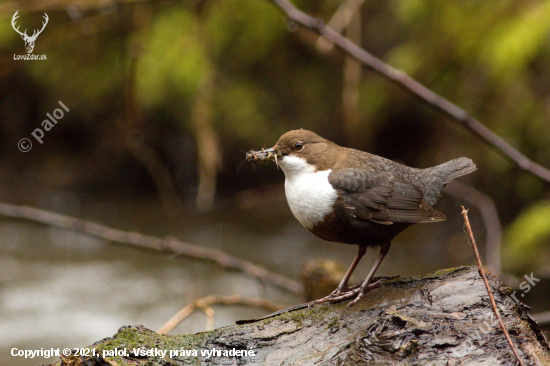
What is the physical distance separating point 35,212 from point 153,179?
265cm

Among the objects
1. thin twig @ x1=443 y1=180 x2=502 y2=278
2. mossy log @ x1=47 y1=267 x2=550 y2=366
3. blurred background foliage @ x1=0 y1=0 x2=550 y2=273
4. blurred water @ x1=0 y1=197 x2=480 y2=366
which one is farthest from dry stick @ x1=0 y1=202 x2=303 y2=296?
mossy log @ x1=47 y1=267 x2=550 y2=366

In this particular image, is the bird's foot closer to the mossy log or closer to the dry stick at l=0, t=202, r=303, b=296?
the mossy log

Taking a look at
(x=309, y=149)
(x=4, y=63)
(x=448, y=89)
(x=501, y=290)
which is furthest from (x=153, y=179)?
(x=501, y=290)

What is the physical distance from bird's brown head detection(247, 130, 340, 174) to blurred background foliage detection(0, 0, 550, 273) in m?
2.05

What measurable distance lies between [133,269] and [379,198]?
385 cm

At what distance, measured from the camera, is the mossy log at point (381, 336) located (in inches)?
76.7

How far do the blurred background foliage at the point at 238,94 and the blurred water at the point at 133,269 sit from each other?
0.41 metres

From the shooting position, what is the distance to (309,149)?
2.91 metres

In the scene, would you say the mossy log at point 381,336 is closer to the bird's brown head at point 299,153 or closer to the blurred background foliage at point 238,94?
the bird's brown head at point 299,153

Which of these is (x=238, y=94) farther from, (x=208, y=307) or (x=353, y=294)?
(x=353, y=294)

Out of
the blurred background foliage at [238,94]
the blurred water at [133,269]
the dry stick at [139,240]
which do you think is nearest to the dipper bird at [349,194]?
the dry stick at [139,240]

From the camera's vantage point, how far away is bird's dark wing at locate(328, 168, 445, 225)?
2695 millimetres

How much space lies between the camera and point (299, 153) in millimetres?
2908

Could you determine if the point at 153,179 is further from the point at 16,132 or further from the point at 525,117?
the point at 525,117
